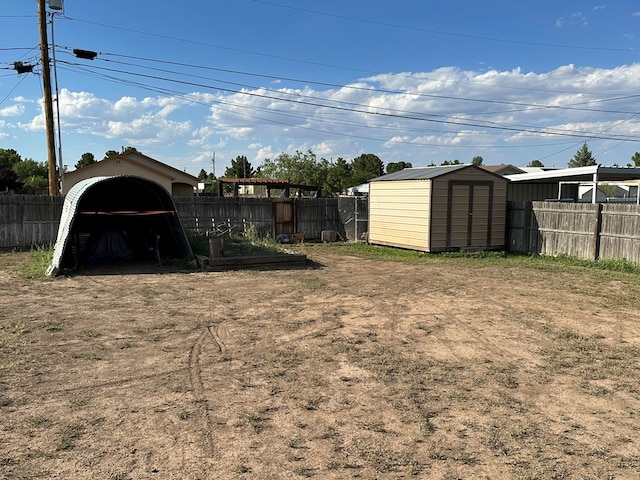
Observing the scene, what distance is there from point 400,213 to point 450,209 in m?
1.76

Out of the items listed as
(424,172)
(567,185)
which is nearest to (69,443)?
(424,172)

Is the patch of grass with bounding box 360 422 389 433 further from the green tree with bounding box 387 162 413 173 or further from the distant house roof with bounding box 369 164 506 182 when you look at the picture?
the green tree with bounding box 387 162 413 173

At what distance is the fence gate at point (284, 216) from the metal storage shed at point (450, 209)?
4.29 m

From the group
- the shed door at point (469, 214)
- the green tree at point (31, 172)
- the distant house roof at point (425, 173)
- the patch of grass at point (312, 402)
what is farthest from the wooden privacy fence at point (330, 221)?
the green tree at point (31, 172)

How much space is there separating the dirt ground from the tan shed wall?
20.7 ft

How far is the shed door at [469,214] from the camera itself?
14648mm

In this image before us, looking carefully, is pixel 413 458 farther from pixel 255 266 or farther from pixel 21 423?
pixel 255 266

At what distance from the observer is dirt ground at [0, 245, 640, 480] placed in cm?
315

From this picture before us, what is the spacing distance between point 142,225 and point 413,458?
38.8 ft

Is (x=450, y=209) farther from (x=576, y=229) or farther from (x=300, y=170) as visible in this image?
(x=300, y=170)

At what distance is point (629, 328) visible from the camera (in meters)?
6.57

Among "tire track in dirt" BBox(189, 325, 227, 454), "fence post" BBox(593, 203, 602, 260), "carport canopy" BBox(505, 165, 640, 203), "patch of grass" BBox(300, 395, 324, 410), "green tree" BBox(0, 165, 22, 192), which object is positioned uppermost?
"green tree" BBox(0, 165, 22, 192)

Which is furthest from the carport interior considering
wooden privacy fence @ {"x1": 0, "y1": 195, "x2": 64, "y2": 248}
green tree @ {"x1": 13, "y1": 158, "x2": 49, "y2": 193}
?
green tree @ {"x1": 13, "y1": 158, "x2": 49, "y2": 193}

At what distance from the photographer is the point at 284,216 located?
18469mm
